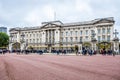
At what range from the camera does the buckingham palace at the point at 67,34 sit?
3842 inches

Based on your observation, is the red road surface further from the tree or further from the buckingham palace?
the tree

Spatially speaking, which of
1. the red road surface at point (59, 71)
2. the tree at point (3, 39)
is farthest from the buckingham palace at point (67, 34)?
the red road surface at point (59, 71)

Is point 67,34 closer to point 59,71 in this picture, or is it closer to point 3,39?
point 3,39

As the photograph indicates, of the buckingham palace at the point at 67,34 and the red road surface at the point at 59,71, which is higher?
the buckingham palace at the point at 67,34

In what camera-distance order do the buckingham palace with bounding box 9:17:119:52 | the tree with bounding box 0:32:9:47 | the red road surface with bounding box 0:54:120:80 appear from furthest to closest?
the tree with bounding box 0:32:9:47 < the buckingham palace with bounding box 9:17:119:52 < the red road surface with bounding box 0:54:120:80

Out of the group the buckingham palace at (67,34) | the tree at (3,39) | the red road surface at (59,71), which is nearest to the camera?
the red road surface at (59,71)

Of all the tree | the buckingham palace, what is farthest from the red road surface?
the tree

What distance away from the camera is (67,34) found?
371ft

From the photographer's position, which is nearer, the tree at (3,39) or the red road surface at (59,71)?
the red road surface at (59,71)

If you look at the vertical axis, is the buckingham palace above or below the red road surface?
above

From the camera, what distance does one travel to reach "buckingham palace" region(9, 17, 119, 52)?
3842 inches

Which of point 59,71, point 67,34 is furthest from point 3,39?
point 59,71

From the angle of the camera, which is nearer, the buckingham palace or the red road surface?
the red road surface

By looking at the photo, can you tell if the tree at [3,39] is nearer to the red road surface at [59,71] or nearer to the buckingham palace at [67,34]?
the buckingham palace at [67,34]
